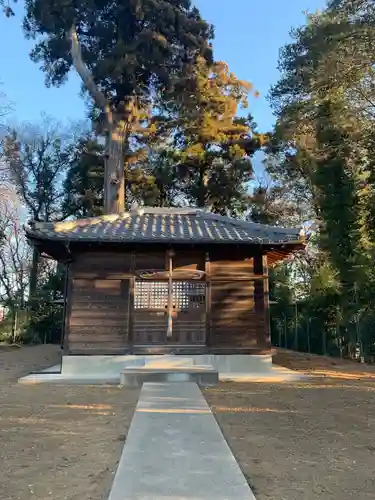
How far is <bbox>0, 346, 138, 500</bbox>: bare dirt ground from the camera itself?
347 cm

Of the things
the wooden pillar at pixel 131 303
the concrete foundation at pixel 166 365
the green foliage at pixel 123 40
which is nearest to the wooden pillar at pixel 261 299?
the concrete foundation at pixel 166 365

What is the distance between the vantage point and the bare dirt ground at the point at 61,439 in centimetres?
347

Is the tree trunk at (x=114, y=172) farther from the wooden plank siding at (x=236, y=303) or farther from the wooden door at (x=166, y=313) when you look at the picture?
the wooden plank siding at (x=236, y=303)

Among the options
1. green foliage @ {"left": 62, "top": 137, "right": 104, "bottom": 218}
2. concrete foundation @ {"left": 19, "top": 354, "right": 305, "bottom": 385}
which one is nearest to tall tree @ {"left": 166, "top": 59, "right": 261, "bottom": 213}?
green foliage @ {"left": 62, "top": 137, "right": 104, "bottom": 218}

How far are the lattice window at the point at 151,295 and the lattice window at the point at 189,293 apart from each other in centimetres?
28

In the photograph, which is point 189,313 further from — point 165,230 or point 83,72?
point 83,72

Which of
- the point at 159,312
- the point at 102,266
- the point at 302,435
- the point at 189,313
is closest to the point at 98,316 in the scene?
the point at 102,266

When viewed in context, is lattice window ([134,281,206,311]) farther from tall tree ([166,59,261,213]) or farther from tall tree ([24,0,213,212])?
tall tree ([166,59,261,213])

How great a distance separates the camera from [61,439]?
4938mm

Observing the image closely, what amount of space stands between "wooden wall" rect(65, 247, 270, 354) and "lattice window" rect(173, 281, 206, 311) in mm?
167

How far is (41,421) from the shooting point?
5.90 metres

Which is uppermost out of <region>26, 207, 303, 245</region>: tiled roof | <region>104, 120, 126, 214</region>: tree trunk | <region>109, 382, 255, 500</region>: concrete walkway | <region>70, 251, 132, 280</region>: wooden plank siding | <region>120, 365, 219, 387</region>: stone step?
<region>104, 120, 126, 214</region>: tree trunk

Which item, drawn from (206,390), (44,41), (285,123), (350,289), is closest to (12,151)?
(44,41)

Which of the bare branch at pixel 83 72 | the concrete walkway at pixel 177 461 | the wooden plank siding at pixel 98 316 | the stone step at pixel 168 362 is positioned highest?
the bare branch at pixel 83 72
